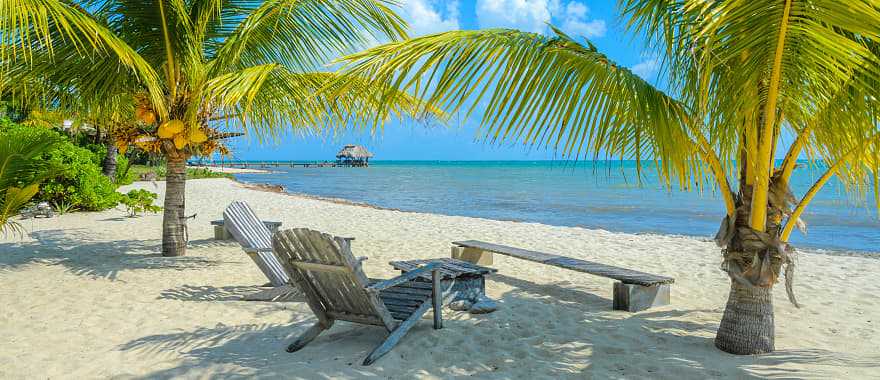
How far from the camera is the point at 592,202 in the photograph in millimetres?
24641

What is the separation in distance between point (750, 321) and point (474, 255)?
12.0ft

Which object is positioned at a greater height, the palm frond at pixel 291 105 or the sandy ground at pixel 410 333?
the palm frond at pixel 291 105

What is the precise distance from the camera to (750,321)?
10.8 feet

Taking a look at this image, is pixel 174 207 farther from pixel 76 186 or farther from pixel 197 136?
pixel 76 186

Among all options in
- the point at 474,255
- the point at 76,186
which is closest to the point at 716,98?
the point at 474,255

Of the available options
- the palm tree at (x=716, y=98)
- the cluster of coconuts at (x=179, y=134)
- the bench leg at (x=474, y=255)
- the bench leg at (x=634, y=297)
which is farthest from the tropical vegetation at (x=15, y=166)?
the bench leg at (x=634, y=297)

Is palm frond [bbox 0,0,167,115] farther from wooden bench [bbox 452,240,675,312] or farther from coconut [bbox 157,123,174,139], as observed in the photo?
wooden bench [bbox 452,240,675,312]

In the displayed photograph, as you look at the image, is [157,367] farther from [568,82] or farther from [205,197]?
[205,197]

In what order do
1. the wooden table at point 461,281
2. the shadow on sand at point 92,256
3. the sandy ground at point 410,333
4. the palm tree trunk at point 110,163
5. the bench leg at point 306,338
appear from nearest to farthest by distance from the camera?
the sandy ground at point 410,333 < the bench leg at point 306,338 < the wooden table at point 461,281 < the shadow on sand at point 92,256 < the palm tree trunk at point 110,163

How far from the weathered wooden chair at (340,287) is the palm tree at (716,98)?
3.63ft

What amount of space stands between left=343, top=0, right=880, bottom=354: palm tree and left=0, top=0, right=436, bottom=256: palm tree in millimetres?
2474

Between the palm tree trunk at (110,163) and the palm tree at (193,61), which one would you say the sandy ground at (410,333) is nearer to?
the palm tree at (193,61)

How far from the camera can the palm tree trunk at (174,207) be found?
261 inches

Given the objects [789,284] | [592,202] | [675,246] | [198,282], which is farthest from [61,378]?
[592,202]
